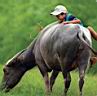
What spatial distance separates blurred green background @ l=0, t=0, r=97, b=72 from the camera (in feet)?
64.8

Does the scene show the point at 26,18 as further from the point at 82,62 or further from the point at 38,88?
the point at 82,62

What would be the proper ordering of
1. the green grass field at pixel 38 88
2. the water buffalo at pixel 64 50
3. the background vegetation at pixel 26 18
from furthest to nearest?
the background vegetation at pixel 26 18, the green grass field at pixel 38 88, the water buffalo at pixel 64 50

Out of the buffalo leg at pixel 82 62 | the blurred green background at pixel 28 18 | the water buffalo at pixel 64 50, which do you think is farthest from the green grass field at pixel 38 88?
the blurred green background at pixel 28 18

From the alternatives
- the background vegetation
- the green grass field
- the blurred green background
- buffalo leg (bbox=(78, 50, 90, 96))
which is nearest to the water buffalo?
buffalo leg (bbox=(78, 50, 90, 96))

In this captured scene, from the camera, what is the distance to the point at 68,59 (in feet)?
34.9

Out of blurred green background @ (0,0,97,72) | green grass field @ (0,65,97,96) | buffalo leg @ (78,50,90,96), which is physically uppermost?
buffalo leg @ (78,50,90,96)

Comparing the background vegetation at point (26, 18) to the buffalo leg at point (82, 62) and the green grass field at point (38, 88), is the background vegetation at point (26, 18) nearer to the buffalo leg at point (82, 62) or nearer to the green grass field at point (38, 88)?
the green grass field at point (38, 88)

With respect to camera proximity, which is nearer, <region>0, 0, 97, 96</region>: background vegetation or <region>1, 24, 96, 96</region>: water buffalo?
<region>1, 24, 96, 96</region>: water buffalo

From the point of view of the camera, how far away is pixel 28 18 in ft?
66.2

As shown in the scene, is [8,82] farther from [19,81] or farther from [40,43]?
[40,43]

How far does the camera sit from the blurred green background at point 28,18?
1975 cm

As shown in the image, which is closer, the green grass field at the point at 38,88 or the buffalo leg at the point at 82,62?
the buffalo leg at the point at 82,62

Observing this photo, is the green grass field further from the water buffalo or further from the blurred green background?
the blurred green background

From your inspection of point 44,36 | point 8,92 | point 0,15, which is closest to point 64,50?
point 44,36
